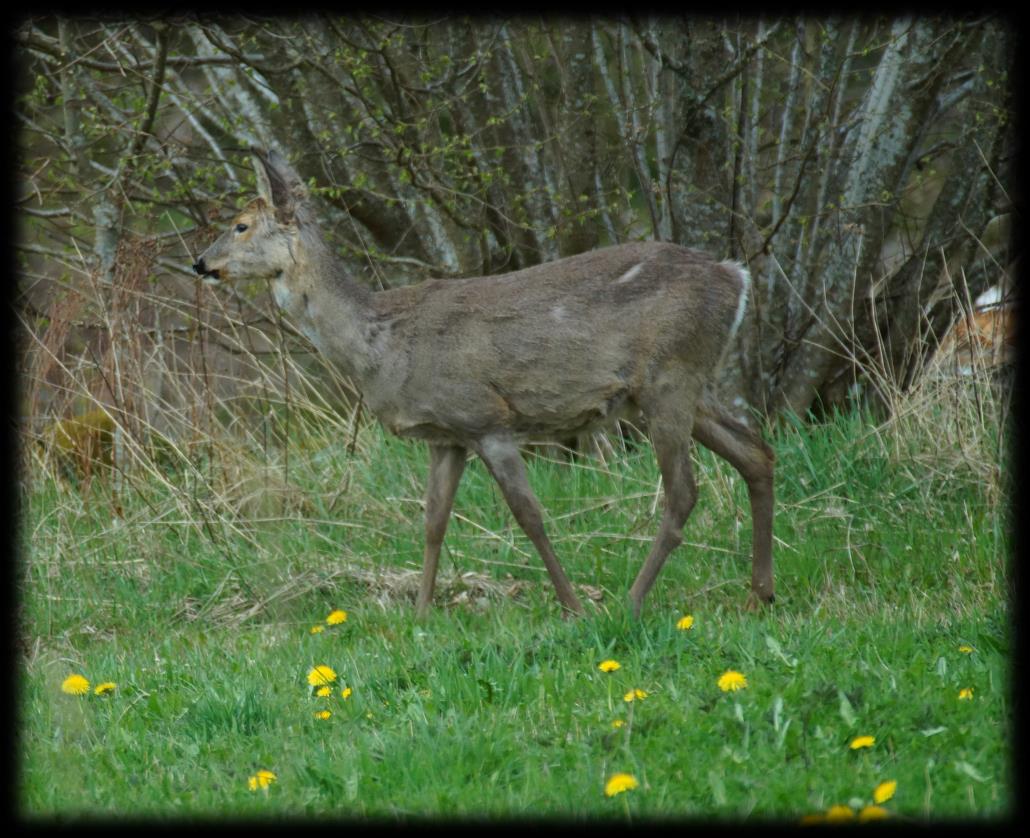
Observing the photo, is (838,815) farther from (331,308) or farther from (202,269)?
(202,269)

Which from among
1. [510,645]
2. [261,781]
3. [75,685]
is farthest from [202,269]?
[261,781]

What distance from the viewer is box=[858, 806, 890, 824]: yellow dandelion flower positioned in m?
3.22

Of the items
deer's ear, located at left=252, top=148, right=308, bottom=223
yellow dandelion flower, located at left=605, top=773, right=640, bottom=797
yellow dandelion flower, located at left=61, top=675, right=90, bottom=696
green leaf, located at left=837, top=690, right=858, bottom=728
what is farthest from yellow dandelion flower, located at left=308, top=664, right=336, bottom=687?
deer's ear, located at left=252, top=148, right=308, bottom=223

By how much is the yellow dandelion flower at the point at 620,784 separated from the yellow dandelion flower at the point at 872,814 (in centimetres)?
60

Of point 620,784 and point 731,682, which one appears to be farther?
point 731,682

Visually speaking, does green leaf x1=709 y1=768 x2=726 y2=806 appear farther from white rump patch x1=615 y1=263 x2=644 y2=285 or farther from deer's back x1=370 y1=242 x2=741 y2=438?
white rump patch x1=615 y1=263 x2=644 y2=285

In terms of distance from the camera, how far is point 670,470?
6.62 metres

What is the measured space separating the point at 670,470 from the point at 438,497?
1.19m

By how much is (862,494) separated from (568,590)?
78.0 inches

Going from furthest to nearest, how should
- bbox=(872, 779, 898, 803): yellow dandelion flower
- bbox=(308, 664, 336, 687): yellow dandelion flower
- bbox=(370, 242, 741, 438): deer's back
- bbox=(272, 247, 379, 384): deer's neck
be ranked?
bbox=(272, 247, 379, 384): deer's neck, bbox=(370, 242, 741, 438): deer's back, bbox=(308, 664, 336, 687): yellow dandelion flower, bbox=(872, 779, 898, 803): yellow dandelion flower

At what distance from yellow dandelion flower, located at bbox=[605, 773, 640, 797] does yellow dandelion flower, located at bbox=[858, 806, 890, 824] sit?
60cm

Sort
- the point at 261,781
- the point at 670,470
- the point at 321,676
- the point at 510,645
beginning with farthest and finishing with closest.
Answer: the point at 670,470 → the point at 510,645 → the point at 321,676 → the point at 261,781

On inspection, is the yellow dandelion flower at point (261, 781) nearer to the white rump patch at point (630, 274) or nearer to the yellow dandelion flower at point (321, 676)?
the yellow dandelion flower at point (321, 676)

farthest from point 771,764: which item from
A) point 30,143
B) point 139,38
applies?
point 30,143
